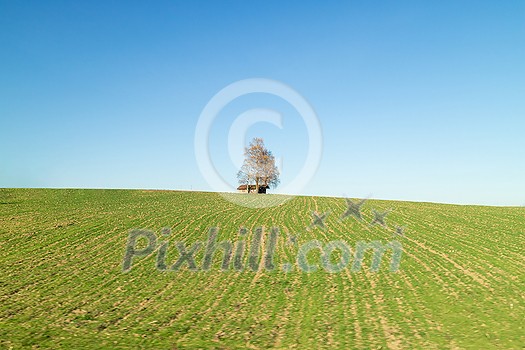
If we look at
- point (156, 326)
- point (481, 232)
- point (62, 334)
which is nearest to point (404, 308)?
point (156, 326)

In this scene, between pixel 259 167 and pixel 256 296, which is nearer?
pixel 256 296

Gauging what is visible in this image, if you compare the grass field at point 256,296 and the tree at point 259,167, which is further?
the tree at point 259,167

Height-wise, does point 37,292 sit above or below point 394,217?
below

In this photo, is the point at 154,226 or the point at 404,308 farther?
Result: the point at 154,226

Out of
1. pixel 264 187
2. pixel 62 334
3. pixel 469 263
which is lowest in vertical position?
pixel 62 334

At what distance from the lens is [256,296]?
74.2 feet

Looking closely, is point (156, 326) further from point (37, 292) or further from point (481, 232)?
point (481, 232)

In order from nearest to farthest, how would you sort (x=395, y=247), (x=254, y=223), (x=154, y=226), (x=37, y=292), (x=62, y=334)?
(x=62, y=334) → (x=37, y=292) → (x=395, y=247) → (x=154, y=226) → (x=254, y=223)

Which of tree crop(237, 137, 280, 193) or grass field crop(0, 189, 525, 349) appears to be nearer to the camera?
grass field crop(0, 189, 525, 349)

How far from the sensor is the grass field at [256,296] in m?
16.4

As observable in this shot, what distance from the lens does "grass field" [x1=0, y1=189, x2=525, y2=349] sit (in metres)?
16.4

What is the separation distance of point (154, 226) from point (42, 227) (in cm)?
1136

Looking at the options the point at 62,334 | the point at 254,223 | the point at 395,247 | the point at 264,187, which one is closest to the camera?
the point at 62,334

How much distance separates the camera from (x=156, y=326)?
1781 centimetres
